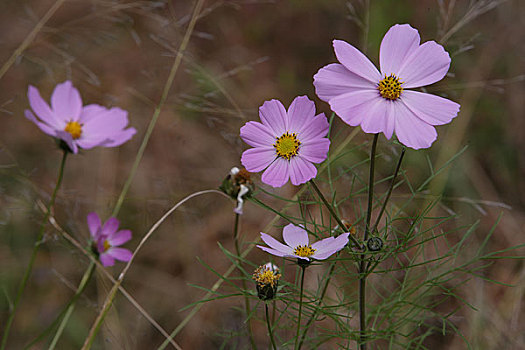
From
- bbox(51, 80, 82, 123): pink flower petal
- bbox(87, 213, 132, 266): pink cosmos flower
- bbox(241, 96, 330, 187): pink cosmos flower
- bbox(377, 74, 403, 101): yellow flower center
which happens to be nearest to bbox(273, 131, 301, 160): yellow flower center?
bbox(241, 96, 330, 187): pink cosmos flower

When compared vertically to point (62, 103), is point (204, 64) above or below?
above

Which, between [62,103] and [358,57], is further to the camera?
[62,103]

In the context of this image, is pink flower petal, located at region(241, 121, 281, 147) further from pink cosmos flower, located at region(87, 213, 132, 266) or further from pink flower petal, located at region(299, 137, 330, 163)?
pink cosmos flower, located at region(87, 213, 132, 266)

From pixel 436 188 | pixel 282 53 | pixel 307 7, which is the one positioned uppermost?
pixel 307 7

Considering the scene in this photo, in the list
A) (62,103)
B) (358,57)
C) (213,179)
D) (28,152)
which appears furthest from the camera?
(28,152)

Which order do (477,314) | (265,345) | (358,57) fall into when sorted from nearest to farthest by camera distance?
(358,57) → (477,314) → (265,345)

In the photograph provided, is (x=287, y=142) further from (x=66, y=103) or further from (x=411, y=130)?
(x=66, y=103)

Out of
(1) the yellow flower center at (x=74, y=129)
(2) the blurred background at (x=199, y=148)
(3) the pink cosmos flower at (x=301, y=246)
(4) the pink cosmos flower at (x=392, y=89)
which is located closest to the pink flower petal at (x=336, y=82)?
(4) the pink cosmos flower at (x=392, y=89)

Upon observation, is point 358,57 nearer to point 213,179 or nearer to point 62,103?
point 62,103

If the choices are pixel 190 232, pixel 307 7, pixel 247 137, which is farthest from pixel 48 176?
pixel 247 137
